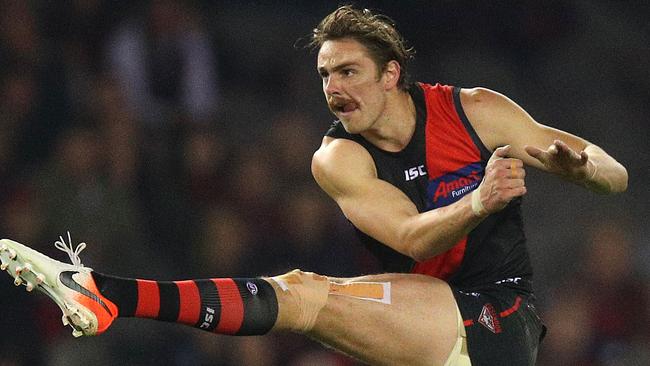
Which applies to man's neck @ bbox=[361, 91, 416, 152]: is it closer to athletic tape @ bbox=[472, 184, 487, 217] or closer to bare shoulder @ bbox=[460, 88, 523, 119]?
bare shoulder @ bbox=[460, 88, 523, 119]

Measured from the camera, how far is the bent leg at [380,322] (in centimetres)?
360

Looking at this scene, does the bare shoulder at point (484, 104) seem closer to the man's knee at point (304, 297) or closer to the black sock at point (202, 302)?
the man's knee at point (304, 297)

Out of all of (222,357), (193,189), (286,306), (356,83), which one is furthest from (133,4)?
(286,306)

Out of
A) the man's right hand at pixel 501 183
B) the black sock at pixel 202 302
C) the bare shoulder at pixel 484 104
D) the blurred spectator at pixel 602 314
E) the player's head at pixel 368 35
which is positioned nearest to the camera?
the man's right hand at pixel 501 183

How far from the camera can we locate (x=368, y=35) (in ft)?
13.7

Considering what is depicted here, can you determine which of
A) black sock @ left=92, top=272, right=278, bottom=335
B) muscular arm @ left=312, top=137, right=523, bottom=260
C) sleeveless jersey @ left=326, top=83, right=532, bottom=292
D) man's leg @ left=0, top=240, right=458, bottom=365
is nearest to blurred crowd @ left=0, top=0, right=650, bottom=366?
sleeveless jersey @ left=326, top=83, right=532, bottom=292

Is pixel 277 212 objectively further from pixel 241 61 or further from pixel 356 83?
pixel 356 83

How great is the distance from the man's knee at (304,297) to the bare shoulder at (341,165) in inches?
17.8

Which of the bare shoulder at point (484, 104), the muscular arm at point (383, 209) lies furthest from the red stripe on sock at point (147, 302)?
the bare shoulder at point (484, 104)

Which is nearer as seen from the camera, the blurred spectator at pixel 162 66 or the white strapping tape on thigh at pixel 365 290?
the white strapping tape on thigh at pixel 365 290

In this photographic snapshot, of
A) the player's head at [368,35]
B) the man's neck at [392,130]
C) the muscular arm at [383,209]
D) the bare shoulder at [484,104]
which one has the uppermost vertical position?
the player's head at [368,35]

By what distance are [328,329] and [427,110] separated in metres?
0.99

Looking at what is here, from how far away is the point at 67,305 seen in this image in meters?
3.31

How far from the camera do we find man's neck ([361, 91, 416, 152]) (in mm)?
4062
